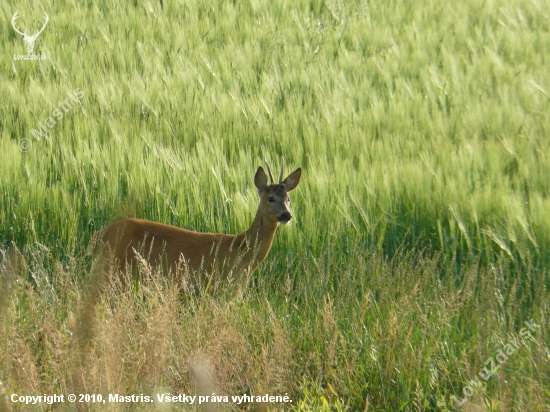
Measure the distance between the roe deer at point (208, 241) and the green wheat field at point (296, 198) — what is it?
0.24 metres

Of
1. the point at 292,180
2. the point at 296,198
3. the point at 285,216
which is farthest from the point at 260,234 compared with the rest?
the point at 296,198

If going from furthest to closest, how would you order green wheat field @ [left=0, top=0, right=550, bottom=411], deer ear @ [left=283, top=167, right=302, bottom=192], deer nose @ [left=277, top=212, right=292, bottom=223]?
deer ear @ [left=283, top=167, right=302, bottom=192], deer nose @ [left=277, top=212, right=292, bottom=223], green wheat field @ [left=0, top=0, right=550, bottom=411]

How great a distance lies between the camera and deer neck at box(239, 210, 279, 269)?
512 centimetres

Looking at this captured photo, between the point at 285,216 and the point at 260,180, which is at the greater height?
the point at 260,180

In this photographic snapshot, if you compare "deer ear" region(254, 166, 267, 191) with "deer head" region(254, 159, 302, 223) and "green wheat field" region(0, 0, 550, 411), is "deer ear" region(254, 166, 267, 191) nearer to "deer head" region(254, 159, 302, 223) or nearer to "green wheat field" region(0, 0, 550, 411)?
"deer head" region(254, 159, 302, 223)

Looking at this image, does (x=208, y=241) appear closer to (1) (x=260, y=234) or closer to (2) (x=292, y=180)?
(1) (x=260, y=234)

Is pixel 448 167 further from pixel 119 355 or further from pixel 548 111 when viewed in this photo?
pixel 119 355

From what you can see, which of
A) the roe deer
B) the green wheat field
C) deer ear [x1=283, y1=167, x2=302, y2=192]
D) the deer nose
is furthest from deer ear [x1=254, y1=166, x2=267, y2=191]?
the green wheat field

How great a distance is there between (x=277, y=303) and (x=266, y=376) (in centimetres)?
117

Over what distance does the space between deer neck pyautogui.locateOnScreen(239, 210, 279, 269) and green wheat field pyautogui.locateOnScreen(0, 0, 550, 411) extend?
0.14m

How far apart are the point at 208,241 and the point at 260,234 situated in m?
0.33

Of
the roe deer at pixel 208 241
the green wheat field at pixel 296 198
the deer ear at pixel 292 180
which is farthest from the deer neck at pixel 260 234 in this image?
the deer ear at pixel 292 180

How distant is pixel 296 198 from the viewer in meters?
5.74

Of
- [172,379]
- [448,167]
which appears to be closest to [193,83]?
[448,167]
